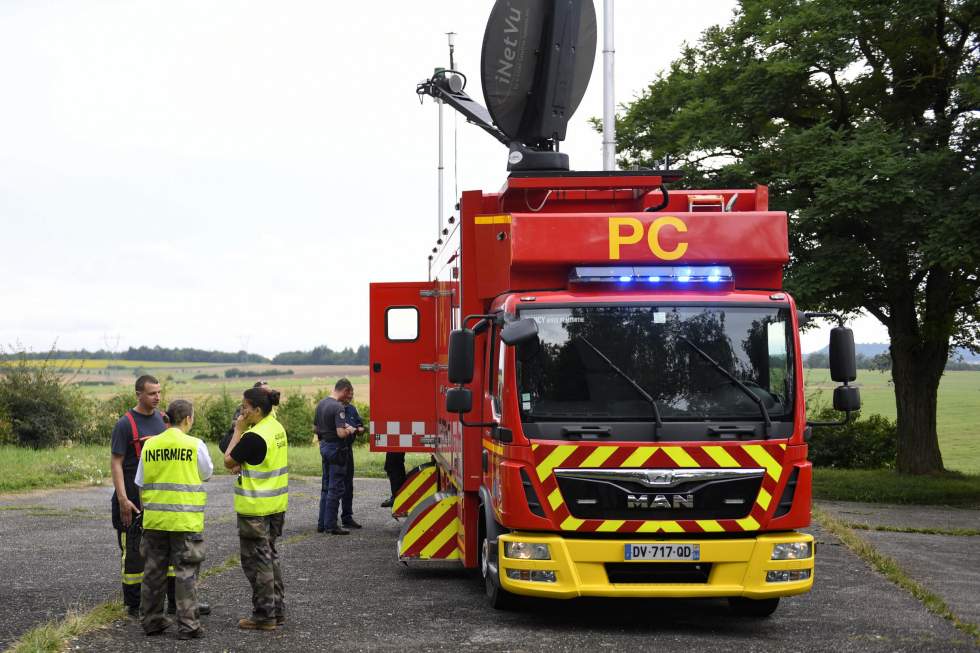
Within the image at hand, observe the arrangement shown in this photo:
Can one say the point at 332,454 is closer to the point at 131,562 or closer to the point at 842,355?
the point at 131,562

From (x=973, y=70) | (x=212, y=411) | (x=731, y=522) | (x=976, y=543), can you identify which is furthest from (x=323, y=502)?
(x=212, y=411)

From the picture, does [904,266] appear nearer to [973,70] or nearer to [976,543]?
[973,70]

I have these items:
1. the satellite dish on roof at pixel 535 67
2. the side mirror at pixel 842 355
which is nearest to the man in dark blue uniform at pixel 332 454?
the satellite dish on roof at pixel 535 67

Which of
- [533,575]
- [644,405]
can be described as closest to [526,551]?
[533,575]

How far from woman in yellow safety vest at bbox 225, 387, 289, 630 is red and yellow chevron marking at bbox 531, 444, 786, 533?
1758 millimetres

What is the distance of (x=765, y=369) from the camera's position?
8.49 meters

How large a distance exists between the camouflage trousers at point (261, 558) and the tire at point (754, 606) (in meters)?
3.28

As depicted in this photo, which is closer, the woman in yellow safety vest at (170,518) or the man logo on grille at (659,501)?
the woman in yellow safety vest at (170,518)

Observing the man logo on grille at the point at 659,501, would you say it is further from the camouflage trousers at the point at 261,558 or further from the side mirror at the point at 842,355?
the camouflage trousers at the point at 261,558

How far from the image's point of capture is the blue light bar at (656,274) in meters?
8.72

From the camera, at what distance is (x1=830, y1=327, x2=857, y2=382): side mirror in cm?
858

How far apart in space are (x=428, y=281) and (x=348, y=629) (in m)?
5.63

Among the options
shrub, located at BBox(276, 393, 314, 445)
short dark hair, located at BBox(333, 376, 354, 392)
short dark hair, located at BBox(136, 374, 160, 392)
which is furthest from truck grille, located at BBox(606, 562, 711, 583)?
shrub, located at BBox(276, 393, 314, 445)

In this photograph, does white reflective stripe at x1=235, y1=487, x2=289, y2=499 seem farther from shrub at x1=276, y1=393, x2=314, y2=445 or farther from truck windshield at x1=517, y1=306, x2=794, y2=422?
shrub at x1=276, y1=393, x2=314, y2=445
